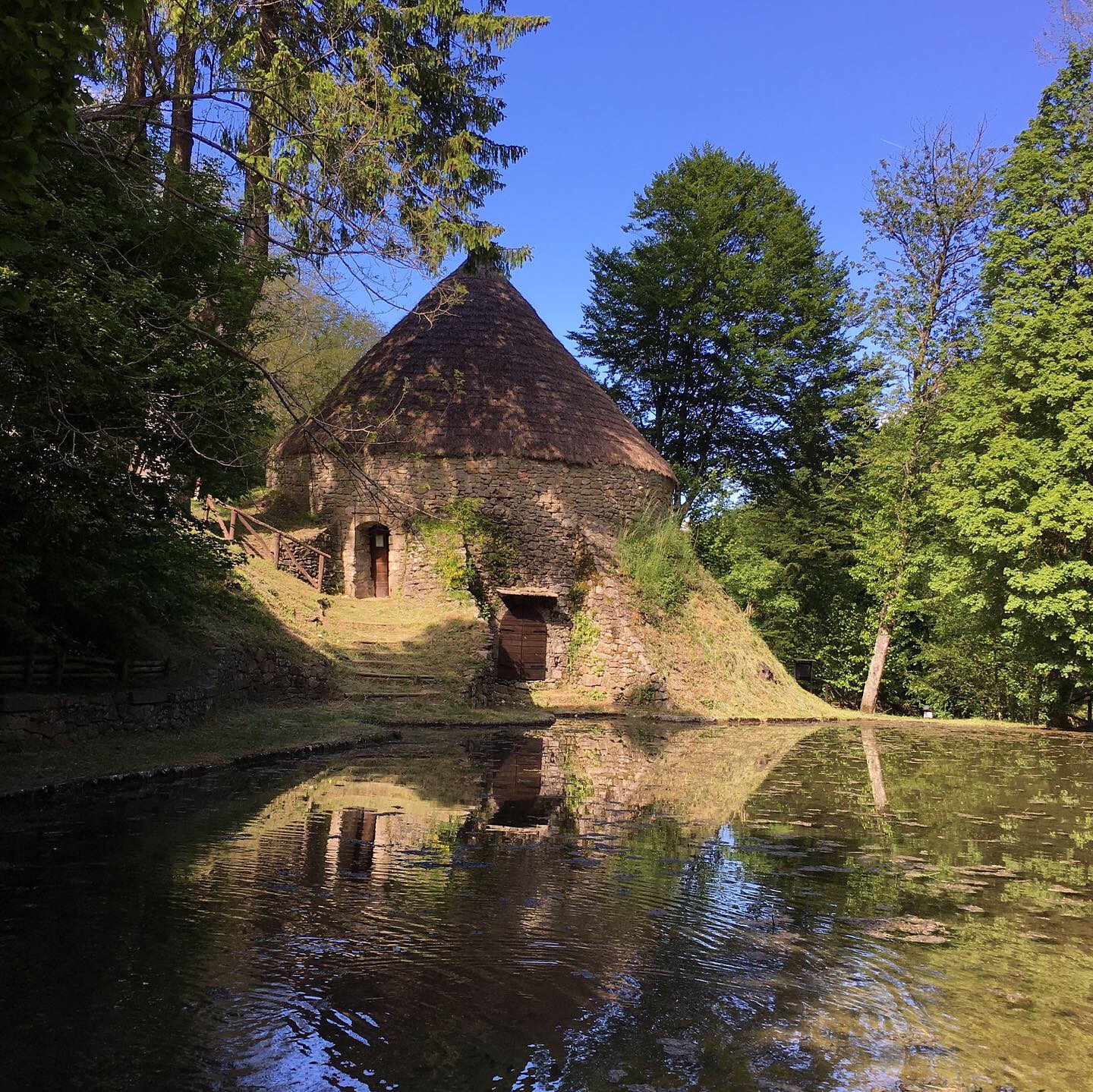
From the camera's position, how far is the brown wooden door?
22.5m

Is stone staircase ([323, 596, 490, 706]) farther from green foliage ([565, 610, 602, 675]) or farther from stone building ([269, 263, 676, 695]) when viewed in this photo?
green foliage ([565, 610, 602, 675])

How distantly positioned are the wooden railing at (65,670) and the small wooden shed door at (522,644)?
428 inches

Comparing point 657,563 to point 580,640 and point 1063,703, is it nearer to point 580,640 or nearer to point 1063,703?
point 580,640

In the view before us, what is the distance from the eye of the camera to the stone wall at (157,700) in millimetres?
9320

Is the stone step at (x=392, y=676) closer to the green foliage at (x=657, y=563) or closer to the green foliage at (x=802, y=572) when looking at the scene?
the green foliage at (x=657, y=563)

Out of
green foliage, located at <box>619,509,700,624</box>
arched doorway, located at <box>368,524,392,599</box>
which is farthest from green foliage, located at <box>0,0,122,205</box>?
green foliage, located at <box>619,509,700,624</box>

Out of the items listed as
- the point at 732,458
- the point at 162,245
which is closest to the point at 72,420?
the point at 162,245

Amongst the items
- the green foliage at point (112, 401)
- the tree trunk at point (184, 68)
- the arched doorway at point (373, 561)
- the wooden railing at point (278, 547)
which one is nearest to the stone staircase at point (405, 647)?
the arched doorway at point (373, 561)

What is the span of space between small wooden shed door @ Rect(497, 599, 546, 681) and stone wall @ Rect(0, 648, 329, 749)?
6241mm

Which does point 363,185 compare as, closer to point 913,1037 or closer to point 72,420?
point 72,420

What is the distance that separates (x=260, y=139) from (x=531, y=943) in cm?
1119

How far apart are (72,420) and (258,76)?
14.6ft

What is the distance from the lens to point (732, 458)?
1221 inches

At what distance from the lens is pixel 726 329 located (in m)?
28.2
